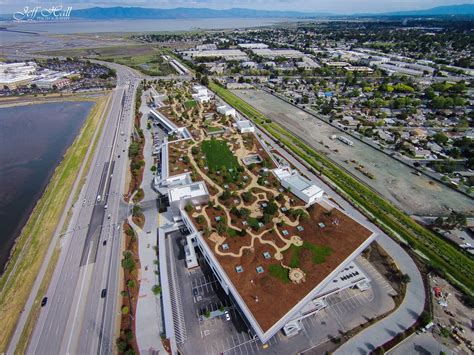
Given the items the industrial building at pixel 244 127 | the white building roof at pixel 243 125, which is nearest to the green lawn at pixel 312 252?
the industrial building at pixel 244 127

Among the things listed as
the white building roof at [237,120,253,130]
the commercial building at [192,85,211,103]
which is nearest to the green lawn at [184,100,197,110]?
the commercial building at [192,85,211,103]

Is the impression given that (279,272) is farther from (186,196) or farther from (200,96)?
(200,96)

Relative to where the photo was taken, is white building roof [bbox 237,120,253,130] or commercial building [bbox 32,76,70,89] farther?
commercial building [bbox 32,76,70,89]

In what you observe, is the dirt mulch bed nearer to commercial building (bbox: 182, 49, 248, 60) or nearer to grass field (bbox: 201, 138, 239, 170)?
grass field (bbox: 201, 138, 239, 170)

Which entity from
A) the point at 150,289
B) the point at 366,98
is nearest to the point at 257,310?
the point at 150,289

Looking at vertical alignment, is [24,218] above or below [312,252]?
below

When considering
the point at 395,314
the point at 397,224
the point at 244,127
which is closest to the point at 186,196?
the point at 244,127

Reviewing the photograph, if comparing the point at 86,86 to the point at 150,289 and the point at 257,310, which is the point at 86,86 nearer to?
the point at 150,289
